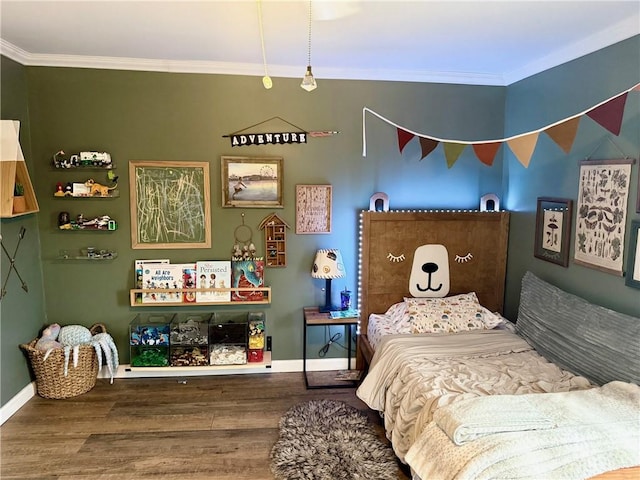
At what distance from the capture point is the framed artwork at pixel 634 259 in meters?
2.37

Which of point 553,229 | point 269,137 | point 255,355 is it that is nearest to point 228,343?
point 255,355

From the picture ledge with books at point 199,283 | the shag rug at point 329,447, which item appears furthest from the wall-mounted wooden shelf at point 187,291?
the shag rug at point 329,447

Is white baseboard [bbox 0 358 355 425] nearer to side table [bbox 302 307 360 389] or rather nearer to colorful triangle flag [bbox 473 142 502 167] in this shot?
side table [bbox 302 307 360 389]

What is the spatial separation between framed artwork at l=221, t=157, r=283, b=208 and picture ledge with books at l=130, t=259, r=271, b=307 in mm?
477

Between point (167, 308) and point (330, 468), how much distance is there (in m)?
1.86

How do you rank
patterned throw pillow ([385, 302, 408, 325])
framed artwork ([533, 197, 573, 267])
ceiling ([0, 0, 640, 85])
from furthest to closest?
patterned throw pillow ([385, 302, 408, 325]) → framed artwork ([533, 197, 573, 267]) → ceiling ([0, 0, 640, 85])

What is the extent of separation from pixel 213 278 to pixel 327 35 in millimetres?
1982

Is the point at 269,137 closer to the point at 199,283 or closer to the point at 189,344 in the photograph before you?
the point at 199,283

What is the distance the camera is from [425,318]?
326 centimetres

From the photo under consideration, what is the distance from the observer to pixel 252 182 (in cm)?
353

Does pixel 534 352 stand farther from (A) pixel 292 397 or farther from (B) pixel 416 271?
Answer: (A) pixel 292 397

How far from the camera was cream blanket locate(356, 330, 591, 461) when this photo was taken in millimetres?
2332

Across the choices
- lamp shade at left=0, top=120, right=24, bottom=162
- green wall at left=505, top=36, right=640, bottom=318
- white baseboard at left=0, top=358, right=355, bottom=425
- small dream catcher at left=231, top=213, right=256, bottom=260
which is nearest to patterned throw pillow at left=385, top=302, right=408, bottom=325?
white baseboard at left=0, top=358, right=355, bottom=425

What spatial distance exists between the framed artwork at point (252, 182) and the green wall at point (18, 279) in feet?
4.69
